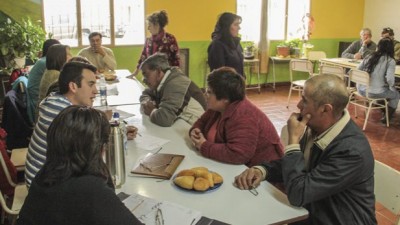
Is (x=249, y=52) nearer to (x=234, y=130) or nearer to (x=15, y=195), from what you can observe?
(x=234, y=130)

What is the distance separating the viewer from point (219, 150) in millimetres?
2023

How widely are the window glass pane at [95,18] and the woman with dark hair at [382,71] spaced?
398 cm

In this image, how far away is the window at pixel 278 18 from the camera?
24.4ft

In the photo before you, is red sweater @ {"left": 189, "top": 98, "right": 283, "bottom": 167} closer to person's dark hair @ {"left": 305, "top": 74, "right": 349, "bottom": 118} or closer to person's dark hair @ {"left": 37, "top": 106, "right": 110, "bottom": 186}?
person's dark hair @ {"left": 305, "top": 74, "right": 349, "bottom": 118}

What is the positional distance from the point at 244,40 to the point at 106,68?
11.0 feet

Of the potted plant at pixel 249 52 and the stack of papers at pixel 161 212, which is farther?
the potted plant at pixel 249 52

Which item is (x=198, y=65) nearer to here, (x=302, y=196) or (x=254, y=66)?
(x=254, y=66)

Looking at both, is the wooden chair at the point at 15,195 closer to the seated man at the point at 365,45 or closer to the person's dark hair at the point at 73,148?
the person's dark hair at the point at 73,148

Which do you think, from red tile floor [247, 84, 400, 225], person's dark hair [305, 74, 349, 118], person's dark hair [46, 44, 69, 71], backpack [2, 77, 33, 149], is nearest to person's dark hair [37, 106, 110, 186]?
person's dark hair [305, 74, 349, 118]

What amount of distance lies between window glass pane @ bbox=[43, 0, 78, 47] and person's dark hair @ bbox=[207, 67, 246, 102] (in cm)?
463

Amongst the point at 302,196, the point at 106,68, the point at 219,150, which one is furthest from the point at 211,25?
the point at 302,196

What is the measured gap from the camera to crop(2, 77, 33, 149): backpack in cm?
298

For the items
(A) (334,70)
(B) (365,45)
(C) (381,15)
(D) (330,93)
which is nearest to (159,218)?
(D) (330,93)

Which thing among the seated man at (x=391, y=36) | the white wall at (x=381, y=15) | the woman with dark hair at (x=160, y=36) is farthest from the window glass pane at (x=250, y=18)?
the woman with dark hair at (x=160, y=36)
